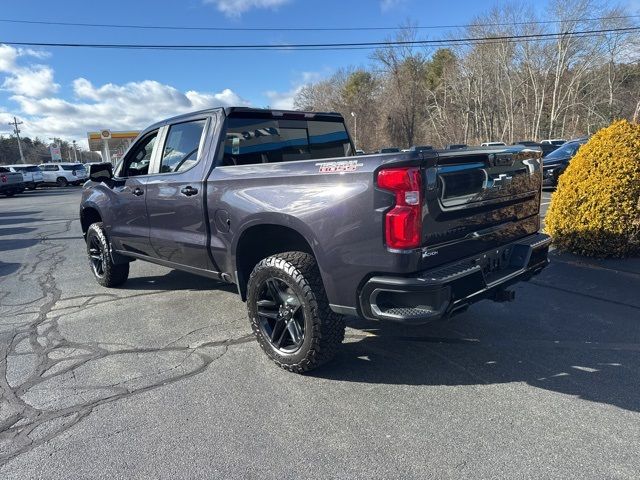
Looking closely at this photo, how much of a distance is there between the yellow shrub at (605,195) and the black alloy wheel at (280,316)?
182 inches

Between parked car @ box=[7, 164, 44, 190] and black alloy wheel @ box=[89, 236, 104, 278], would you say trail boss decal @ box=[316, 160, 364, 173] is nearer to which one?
black alloy wheel @ box=[89, 236, 104, 278]

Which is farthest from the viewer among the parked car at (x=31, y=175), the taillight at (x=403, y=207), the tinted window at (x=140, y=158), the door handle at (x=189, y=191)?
the parked car at (x=31, y=175)

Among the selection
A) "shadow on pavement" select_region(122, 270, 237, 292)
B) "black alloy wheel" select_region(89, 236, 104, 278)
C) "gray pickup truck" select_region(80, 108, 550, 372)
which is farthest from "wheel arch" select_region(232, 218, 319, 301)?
"black alloy wheel" select_region(89, 236, 104, 278)

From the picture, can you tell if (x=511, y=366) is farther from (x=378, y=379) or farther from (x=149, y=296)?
(x=149, y=296)

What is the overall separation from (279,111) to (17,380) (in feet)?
10.5

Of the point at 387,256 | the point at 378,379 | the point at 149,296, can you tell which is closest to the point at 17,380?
the point at 149,296

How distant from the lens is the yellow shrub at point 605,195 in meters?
5.78

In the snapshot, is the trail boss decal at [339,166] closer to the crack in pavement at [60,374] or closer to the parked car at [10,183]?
the crack in pavement at [60,374]

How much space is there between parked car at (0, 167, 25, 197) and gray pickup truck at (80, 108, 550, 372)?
25.1 meters

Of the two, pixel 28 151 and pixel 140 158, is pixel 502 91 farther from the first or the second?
pixel 28 151

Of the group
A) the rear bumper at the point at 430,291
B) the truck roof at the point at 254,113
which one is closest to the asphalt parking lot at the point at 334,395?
the rear bumper at the point at 430,291

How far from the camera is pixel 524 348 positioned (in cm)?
373

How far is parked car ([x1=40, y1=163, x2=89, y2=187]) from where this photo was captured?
33.8 meters

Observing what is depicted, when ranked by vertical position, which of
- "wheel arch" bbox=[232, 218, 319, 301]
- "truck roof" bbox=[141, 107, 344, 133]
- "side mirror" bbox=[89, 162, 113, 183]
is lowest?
"wheel arch" bbox=[232, 218, 319, 301]
